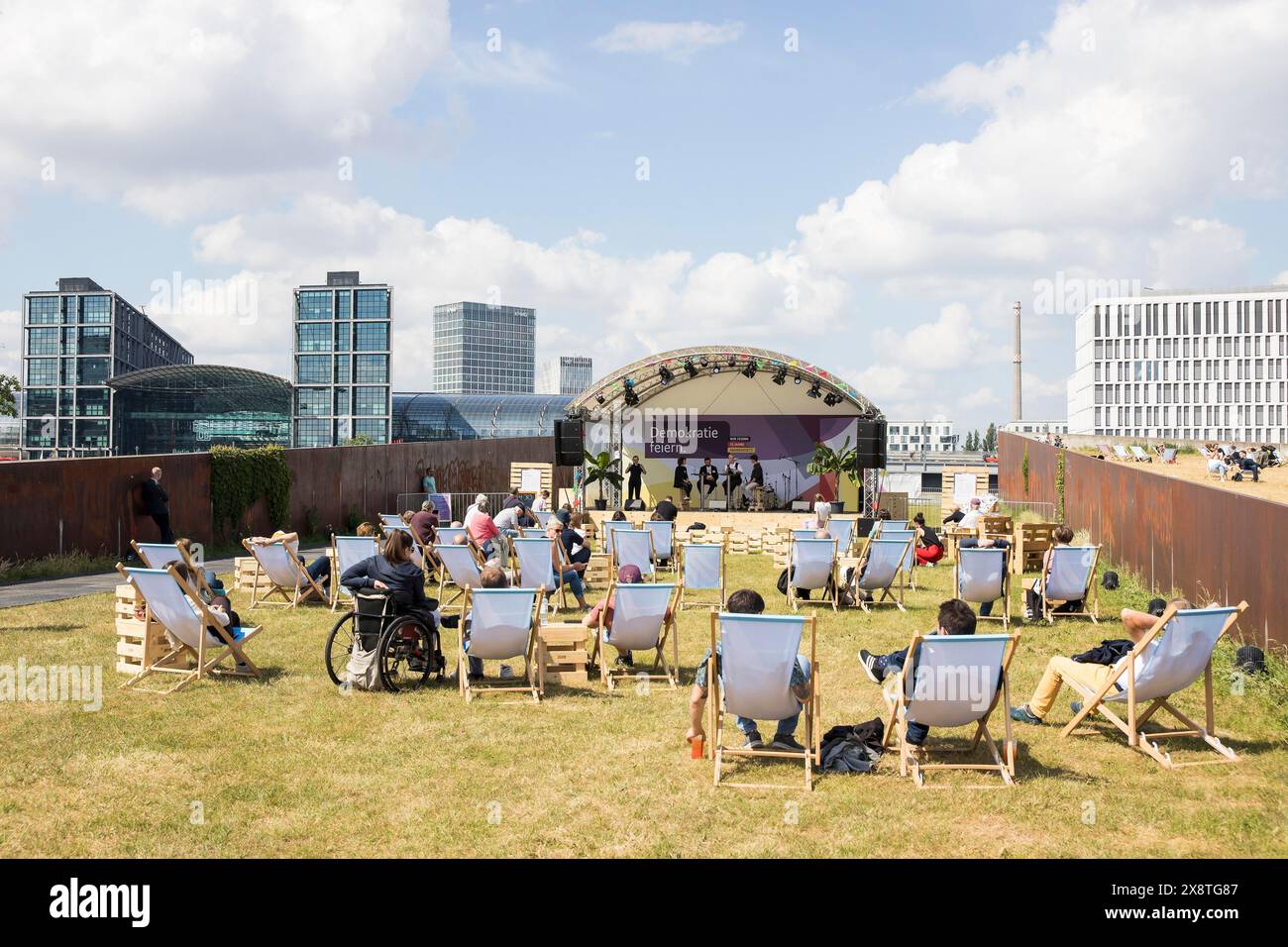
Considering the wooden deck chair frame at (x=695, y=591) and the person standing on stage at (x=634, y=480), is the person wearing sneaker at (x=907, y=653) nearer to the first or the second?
the wooden deck chair frame at (x=695, y=591)

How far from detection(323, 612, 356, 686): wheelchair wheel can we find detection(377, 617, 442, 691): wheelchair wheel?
0.87ft

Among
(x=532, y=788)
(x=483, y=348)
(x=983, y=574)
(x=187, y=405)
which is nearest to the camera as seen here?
(x=532, y=788)

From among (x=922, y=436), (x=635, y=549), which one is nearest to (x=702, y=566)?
(x=635, y=549)

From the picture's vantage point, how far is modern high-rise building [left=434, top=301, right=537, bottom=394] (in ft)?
608

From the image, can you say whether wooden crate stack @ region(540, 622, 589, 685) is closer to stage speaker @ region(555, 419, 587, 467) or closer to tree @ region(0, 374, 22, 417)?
stage speaker @ region(555, 419, 587, 467)

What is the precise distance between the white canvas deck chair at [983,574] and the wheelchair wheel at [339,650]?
5412mm

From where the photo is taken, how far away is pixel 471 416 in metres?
98.1

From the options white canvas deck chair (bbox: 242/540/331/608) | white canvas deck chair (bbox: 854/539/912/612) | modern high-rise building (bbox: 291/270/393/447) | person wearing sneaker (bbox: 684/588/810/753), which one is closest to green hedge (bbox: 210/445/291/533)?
white canvas deck chair (bbox: 242/540/331/608)

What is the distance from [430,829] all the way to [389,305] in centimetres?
8651

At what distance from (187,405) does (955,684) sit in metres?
83.7

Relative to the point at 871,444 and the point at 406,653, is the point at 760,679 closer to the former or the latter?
the point at 406,653

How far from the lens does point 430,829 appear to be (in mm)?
4922
